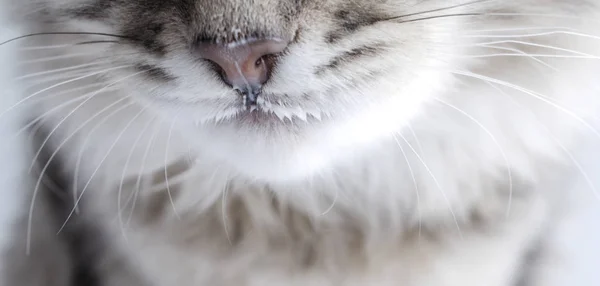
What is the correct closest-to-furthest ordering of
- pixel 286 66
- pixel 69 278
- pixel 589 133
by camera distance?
1. pixel 286 66
2. pixel 589 133
3. pixel 69 278

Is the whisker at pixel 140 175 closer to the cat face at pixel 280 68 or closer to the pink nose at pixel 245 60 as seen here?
the cat face at pixel 280 68

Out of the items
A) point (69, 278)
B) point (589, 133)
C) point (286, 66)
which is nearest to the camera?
point (286, 66)

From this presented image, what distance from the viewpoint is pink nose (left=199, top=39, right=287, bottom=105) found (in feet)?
1.44

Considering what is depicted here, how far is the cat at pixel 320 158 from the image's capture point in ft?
1.78

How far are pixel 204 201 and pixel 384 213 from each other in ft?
0.65

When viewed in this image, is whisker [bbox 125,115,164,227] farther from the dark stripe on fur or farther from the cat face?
the dark stripe on fur

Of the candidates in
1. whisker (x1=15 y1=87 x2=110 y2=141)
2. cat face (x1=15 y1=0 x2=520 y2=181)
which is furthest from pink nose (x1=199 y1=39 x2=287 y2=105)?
whisker (x1=15 y1=87 x2=110 y2=141)

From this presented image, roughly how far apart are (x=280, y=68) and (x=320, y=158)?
0.52ft

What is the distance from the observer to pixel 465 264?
689 mm

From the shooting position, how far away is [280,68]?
0.45 meters

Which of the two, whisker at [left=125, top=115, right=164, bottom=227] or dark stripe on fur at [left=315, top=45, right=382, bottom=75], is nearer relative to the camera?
dark stripe on fur at [left=315, top=45, right=382, bottom=75]

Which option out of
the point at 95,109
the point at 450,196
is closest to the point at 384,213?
the point at 450,196

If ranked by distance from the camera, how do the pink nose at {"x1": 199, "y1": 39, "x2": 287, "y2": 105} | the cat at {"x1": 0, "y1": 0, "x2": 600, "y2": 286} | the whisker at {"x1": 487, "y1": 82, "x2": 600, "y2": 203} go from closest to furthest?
1. the pink nose at {"x1": 199, "y1": 39, "x2": 287, "y2": 105}
2. the cat at {"x1": 0, "y1": 0, "x2": 600, "y2": 286}
3. the whisker at {"x1": 487, "y1": 82, "x2": 600, "y2": 203}

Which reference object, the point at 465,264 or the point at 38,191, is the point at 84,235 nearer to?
the point at 38,191
